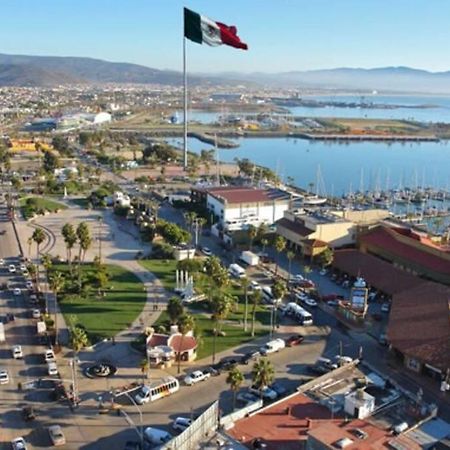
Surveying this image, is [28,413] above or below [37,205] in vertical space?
below

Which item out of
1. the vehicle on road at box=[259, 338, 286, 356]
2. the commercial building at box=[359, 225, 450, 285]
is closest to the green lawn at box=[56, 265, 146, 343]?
the vehicle on road at box=[259, 338, 286, 356]

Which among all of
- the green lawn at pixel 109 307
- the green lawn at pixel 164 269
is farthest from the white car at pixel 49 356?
the green lawn at pixel 164 269

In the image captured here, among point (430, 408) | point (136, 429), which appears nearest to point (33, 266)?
point (136, 429)

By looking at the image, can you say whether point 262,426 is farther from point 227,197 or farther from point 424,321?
point 227,197

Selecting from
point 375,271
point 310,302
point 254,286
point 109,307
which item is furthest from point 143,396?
point 375,271

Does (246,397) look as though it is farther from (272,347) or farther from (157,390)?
(272,347)

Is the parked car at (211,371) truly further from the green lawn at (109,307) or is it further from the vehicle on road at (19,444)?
the vehicle on road at (19,444)
